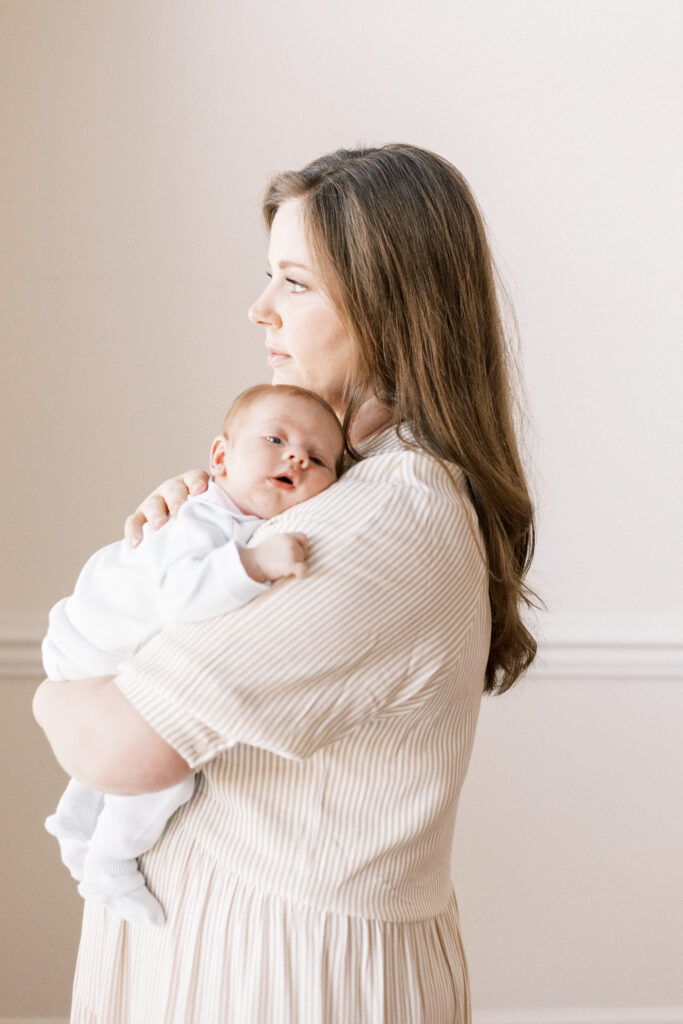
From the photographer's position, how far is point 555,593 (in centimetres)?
272

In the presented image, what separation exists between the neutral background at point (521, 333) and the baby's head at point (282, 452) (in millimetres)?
1385

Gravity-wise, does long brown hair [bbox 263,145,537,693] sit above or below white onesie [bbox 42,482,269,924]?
above

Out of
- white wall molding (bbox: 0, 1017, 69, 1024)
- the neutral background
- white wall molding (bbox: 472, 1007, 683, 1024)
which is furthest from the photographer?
white wall molding (bbox: 472, 1007, 683, 1024)

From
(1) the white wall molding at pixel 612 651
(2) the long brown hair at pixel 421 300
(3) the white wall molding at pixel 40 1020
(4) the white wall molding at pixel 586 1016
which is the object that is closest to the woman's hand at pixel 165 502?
(2) the long brown hair at pixel 421 300

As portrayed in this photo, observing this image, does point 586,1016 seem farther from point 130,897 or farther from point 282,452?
point 282,452

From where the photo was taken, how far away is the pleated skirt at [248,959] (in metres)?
1.12

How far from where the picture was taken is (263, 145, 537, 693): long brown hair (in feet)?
3.98

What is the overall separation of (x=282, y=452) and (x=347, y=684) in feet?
1.01

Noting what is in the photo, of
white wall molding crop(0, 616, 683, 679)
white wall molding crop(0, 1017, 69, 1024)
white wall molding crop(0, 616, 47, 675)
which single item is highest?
white wall molding crop(0, 616, 47, 675)

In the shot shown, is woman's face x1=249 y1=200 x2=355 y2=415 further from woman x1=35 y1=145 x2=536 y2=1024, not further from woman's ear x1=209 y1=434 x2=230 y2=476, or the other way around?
woman's ear x1=209 y1=434 x2=230 y2=476

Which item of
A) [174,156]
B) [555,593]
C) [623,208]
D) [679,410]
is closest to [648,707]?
[555,593]

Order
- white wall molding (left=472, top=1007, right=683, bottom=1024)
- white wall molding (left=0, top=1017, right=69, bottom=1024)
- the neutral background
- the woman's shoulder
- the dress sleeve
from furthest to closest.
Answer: white wall molding (left=472, top=1007, right=683, bottom=1024)
white wall molding (left=0, top=1017, right=69, bottom=1024)
the neutral background
the woman's shoulder
the dress sleeve

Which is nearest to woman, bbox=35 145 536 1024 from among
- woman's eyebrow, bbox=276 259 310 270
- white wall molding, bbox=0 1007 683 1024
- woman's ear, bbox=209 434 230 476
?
woman's eyebrow, bbox=276 259 310 270

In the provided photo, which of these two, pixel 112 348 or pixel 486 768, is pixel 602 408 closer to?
pixel 486 768
